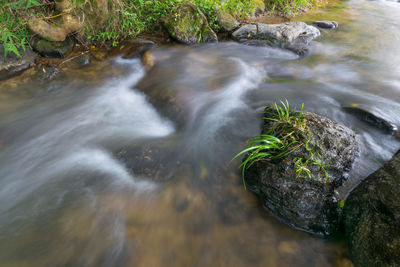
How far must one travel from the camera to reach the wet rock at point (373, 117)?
3110 mm

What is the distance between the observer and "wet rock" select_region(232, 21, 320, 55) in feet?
19.8

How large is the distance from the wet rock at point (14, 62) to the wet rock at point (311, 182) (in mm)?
4784

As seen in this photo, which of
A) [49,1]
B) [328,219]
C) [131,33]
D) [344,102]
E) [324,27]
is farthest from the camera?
[324,27]

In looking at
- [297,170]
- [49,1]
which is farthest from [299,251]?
[49,1]

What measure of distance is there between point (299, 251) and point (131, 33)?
558cm

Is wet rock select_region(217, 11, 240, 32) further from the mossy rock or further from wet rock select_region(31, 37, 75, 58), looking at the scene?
wet rock select_region(31, 37, 75, 58)

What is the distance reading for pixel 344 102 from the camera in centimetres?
371

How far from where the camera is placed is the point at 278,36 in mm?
6133

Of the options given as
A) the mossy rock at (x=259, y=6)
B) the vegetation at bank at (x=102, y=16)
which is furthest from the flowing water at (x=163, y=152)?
the mossy rock at (x=259, y=6)

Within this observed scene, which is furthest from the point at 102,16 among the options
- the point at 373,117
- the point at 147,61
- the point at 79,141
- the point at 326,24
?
the point at 326,24

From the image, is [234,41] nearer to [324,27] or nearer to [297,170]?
[324,27]

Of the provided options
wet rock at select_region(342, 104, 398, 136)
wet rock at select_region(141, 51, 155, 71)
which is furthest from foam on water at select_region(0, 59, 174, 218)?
wet rock at select_region(342, 104, 398, 136)

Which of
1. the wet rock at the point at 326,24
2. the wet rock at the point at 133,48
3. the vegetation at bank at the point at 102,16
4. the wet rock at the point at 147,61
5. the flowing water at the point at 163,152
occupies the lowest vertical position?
the flowing water at the point at 163,152

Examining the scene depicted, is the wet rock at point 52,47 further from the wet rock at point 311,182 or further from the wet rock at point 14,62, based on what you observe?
the wet rock at point 311,182
